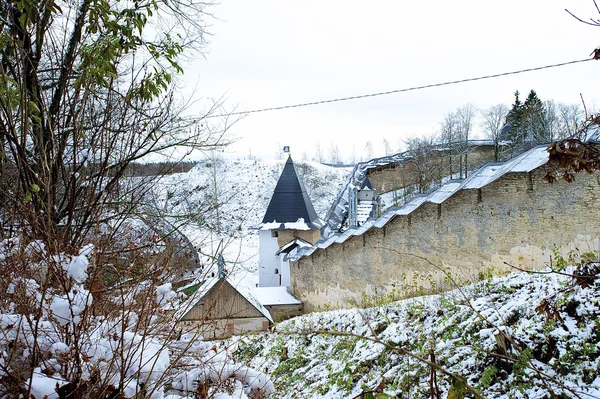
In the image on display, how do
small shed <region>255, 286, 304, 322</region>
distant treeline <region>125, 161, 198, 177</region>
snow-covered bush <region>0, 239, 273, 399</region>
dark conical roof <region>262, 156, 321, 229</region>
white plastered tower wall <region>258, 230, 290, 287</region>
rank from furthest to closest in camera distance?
dark conical roof <region>262, 156, 321, 229</region> → white plastered tower wall <region>258, 230, 290, 287</region> → small shed <region>255, 286, 304, 322</region> → distant treeline <region>125, 161, 198, 177</region> → snow-covered bush <region>0, 239, 273, 399</region>

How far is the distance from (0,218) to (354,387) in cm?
398

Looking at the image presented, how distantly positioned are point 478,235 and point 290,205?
1168cm

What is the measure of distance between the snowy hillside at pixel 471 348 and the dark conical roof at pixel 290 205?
11534 millimetres

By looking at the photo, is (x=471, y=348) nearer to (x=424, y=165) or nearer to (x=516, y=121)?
(x=424, y=165)

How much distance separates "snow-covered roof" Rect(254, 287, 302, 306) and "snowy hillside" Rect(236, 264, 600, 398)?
6.55 metres

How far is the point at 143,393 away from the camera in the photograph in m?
1.88

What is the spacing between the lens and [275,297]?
45.6 ft

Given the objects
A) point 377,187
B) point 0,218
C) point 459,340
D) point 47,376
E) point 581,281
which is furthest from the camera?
point 377,187

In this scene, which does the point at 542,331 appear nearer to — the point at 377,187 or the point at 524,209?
the point at 524,209

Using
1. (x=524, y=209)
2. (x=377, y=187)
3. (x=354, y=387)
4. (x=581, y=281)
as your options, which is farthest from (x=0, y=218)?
(x=377, y=187)

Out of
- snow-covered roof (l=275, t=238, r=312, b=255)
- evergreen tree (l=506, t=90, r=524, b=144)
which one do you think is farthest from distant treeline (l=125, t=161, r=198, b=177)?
evergreen tree (l=506, t=90, r=524, b=144)

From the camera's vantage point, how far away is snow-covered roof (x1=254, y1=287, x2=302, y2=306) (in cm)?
1343

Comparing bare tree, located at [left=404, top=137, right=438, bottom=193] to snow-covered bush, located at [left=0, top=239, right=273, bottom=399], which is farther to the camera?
bare tree, located at [left=404, top=137, right=438, bottom=193]

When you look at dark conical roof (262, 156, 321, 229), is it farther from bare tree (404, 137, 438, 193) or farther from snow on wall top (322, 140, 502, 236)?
bare tree (404, 137, 438, 193)
